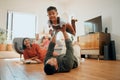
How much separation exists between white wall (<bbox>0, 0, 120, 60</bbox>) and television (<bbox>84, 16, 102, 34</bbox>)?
0.19 meters

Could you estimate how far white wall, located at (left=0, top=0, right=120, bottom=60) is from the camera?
4.62m

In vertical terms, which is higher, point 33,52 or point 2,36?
point 2,36

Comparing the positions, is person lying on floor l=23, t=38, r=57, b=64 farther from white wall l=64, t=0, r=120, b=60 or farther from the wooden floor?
white wall l=64, t=0, r=120, b=60

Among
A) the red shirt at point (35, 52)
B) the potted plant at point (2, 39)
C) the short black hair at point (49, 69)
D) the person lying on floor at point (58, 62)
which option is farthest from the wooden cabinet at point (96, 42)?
the potted plant at point (2, 39)

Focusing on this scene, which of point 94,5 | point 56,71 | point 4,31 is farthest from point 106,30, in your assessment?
point 4,31

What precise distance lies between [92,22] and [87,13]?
807 mm

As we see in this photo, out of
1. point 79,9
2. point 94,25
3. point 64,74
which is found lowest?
point 64,74

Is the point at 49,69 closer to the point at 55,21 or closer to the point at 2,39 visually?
the point at 55,21

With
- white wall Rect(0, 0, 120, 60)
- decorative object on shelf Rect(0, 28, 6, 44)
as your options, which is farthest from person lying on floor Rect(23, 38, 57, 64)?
decorative object on shelf Rect(0, 28, 6, 44)

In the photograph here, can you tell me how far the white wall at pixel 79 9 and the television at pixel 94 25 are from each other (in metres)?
0.19

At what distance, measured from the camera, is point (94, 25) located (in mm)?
5219

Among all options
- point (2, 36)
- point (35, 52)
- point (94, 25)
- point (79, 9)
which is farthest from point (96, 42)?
point (2, 36)

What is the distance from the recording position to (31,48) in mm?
3207

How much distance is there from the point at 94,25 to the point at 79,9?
1690mm
